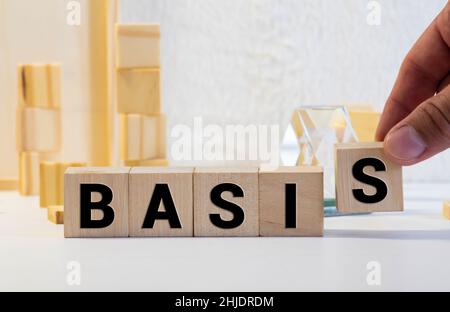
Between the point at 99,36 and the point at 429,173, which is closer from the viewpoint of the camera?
the point at 99,36

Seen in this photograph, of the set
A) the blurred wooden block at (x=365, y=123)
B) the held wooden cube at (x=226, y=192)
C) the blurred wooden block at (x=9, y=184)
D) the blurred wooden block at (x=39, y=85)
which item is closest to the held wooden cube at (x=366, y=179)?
the held wooden cube at (x=226, y=192)

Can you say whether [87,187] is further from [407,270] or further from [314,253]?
[407,270]

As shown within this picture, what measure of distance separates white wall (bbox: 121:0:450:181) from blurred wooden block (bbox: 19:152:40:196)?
340mm

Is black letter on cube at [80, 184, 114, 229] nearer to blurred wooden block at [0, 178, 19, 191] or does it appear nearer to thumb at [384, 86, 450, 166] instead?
thumb at [384, 86, 450, 166]

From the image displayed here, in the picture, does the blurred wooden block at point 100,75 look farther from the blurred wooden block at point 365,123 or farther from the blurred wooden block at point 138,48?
the blurred wooden block at point 365,123

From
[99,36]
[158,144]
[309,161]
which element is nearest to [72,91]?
[99,36]

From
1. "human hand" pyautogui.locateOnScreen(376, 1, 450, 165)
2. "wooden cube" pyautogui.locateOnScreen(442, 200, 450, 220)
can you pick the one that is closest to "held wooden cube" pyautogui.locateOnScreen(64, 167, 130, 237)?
"human hand" pyautogui.locateOnScreen(376, 1, 450, 165)

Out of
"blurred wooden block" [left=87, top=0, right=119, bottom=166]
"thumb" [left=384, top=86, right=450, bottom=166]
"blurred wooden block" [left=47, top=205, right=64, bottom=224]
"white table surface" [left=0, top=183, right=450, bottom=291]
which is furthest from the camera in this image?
"blurred wooden block" [left=87, top=0, right=119, bottom=166]

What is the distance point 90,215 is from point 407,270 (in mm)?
389

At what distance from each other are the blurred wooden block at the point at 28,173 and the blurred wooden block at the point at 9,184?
103 millimetres

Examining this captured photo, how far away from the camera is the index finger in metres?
1.08

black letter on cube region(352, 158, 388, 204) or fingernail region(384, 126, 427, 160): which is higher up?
fingernail region(384, 126, 427, 160)

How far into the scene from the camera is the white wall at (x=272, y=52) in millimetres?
1523

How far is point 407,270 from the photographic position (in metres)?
0.67
